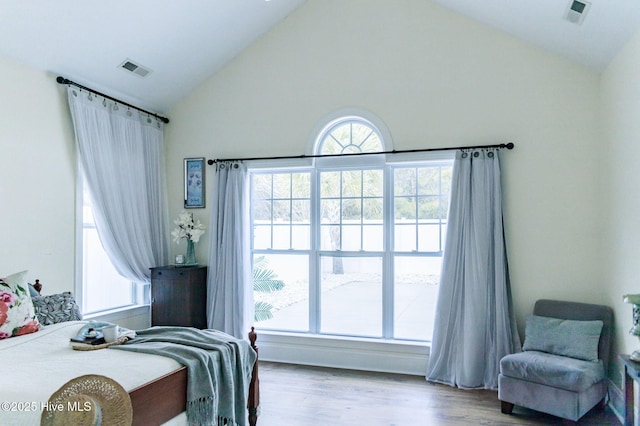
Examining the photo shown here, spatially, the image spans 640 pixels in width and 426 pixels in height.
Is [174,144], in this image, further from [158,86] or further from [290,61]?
[290,61]

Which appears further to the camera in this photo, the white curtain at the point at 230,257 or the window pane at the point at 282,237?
the window pane at the point at 282,237

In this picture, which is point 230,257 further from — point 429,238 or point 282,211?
point 429,238

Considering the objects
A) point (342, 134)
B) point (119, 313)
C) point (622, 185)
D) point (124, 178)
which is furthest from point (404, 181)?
point (119, 313)

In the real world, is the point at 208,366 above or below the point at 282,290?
below

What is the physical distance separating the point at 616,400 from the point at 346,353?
7.63 ft

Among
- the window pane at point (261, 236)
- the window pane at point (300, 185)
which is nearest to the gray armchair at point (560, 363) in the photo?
the window pane at point (300, 185)

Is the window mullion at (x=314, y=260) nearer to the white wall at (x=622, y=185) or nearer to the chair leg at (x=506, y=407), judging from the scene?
the chair leg at (x=506, y=407)

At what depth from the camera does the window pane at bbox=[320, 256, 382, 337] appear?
4691mm

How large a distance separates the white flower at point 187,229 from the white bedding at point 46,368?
2137 mm

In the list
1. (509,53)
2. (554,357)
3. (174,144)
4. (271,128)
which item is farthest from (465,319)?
(174,144)

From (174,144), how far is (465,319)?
3833mm

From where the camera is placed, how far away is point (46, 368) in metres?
2.32

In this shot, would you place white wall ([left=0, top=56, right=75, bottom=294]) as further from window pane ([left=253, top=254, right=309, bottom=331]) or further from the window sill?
window pane ([left=253, top=254, right=309, bottom=331])

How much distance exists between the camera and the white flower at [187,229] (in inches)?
199
